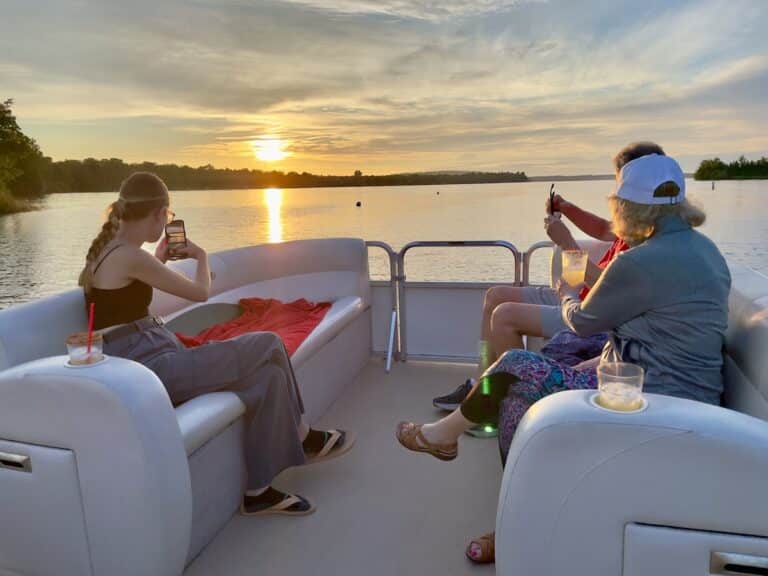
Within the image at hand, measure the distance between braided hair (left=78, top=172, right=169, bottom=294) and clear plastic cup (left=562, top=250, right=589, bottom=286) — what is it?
5.14 feet

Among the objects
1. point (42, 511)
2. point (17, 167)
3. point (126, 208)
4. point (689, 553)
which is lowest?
point (42, 511)

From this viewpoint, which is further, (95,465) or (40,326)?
(40,326)

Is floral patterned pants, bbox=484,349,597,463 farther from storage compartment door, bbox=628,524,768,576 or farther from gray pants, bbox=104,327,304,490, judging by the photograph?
gray pants, bbox=104,327,304,490

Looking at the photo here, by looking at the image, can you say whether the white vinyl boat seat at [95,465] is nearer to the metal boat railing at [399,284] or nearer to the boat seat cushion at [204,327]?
the boat seat cushion at [204,327]

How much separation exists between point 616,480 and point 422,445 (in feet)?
2.95

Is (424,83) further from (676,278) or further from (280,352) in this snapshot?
(676,278)

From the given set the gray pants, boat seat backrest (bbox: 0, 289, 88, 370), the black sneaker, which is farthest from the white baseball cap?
boat seat backrest (bbox: 0, 289, 88, 370)

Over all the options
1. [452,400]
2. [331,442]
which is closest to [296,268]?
[452,400]

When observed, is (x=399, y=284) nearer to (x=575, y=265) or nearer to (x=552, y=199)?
(x=552, y=199)

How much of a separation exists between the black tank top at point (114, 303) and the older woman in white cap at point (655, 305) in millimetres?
1351

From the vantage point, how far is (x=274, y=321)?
339 cm

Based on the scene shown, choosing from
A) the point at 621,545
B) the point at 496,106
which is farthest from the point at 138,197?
the point at 496,106

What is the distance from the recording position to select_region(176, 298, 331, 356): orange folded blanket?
118 inches

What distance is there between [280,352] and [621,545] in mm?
1431
